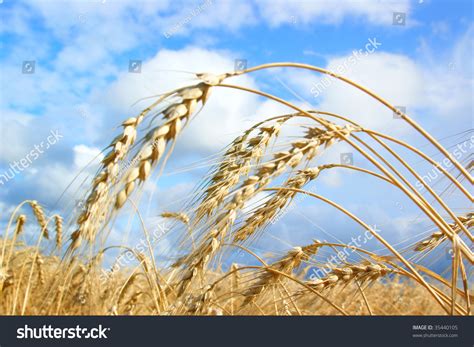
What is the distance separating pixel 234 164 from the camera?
219 centimetres

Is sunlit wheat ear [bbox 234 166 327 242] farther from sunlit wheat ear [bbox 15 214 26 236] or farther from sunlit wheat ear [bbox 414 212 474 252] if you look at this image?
sunlit wheat ear [bbox 15 214 26 236]

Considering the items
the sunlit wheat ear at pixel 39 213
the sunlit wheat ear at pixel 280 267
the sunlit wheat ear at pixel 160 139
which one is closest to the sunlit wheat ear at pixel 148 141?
the sunlit wheat ear at pixel 160 139

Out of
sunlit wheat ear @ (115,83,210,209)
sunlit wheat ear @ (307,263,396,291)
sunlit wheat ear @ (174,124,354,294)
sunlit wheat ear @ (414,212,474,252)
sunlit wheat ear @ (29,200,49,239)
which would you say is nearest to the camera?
sunlit wheat ear @ (115,83,210,209)

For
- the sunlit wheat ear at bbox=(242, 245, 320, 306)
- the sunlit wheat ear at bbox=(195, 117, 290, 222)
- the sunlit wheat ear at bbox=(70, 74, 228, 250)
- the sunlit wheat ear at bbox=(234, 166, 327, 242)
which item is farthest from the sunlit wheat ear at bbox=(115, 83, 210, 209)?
the sunlit wheat ear at bbox=(242, 245, 320, 306)

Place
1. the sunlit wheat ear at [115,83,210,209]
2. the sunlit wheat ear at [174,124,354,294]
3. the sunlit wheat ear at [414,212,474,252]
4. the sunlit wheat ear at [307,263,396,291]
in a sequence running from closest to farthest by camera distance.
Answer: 1. the sunlit wheat ear at [115,83,210,209]
2. the sunlit wheat ear at [174,124,354,294]
3. the sunlit wheat ear at [307,263,396,291]
4. the sunlit wheat ear at [414,212,474,252]

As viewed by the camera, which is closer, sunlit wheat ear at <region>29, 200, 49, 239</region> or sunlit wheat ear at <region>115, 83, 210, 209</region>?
sunlit wheat ear at <region>115, 83, 210, 209</region>

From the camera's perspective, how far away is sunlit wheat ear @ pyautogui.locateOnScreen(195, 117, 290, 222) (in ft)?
6.80

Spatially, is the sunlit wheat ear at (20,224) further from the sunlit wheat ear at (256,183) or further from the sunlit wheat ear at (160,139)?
the sunlit wheat ear at (160,139)

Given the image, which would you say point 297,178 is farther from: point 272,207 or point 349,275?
point 349,275

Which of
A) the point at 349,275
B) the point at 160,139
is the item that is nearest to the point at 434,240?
the point at 349,275
